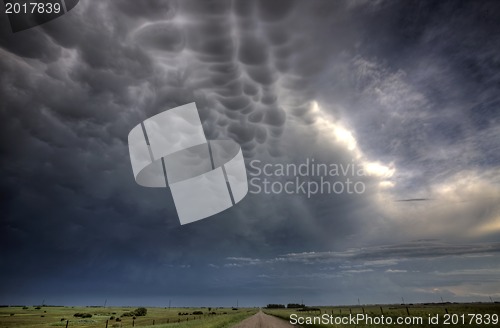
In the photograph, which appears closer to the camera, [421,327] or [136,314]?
[421,327]

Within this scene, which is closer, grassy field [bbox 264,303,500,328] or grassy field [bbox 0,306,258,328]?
grassy field [bbox 264,303,500,328]

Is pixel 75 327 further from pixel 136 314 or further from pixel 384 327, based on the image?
pixel 384 327

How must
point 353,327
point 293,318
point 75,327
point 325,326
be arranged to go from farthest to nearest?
point 75,327 < point 293,318 < point 353,327 < point 325,326

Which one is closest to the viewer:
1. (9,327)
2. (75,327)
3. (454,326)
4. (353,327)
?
(454,326)

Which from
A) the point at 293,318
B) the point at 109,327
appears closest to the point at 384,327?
the point at 293,318

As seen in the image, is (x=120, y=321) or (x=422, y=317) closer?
(x=422, y=317)

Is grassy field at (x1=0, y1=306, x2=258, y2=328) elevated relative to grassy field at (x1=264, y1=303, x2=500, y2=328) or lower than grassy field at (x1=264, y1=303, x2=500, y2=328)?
lower

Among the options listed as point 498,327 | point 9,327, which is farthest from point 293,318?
point 9,327

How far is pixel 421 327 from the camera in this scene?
31.7m

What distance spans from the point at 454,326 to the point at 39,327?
6649 centimetres

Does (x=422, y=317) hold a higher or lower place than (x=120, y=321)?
higher

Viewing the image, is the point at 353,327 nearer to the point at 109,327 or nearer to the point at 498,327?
the point at 498,327

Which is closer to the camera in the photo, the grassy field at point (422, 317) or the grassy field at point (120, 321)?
the grassy field at point (422, 317)

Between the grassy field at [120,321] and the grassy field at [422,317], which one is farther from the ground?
the grassy field at [422,317]
